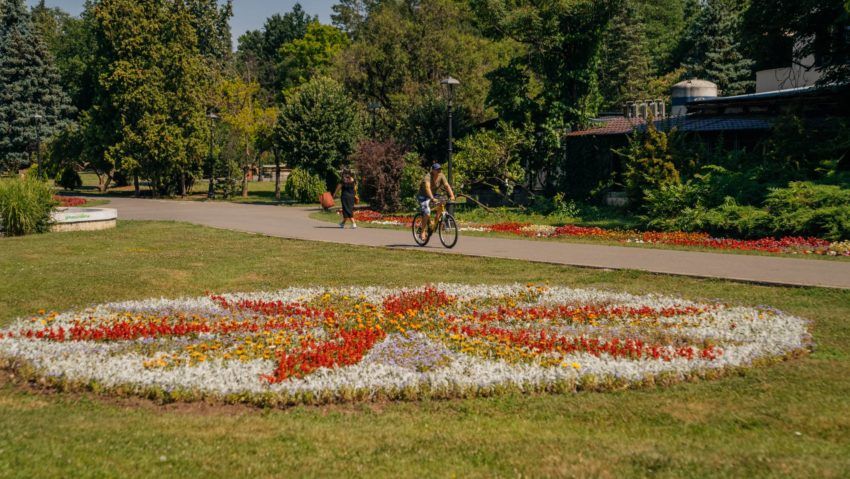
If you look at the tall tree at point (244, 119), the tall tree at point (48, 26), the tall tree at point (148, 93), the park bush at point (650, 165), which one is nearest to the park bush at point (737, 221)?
the park bush at point (650, 165)

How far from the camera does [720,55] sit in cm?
5256

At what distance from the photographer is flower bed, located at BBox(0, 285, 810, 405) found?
21.1 feet

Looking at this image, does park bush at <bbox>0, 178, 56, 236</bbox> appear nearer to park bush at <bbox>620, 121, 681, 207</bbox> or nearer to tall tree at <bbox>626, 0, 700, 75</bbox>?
park bush at <bbox>620, 121, 681, 207</bbox>

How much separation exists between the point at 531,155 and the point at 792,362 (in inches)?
934

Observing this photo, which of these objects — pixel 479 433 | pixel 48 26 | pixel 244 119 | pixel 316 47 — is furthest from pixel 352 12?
pixel 479 433

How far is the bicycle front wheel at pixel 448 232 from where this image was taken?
16672 millimetres

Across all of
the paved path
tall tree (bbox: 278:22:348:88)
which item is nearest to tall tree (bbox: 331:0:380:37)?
tall tree (bbox: 278:22:348:88)

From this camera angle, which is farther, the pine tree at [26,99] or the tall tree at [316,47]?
the tall tree at [316,47]

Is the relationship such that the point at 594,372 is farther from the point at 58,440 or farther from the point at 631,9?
the point at 631,9

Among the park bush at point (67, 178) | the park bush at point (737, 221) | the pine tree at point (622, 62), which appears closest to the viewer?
the park bush at point (737, 221)

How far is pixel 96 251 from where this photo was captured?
1664 cm

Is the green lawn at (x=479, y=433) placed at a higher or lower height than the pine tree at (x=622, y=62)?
lower

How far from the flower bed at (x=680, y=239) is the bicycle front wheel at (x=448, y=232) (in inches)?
126

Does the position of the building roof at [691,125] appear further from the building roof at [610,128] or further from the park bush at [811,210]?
the park bush at [811,210]
